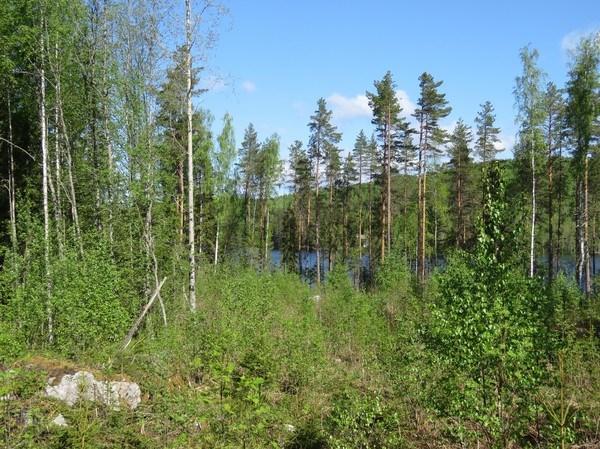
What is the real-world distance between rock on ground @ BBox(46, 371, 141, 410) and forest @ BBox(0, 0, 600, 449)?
196 mm

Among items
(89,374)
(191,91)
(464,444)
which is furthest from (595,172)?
(89,374)

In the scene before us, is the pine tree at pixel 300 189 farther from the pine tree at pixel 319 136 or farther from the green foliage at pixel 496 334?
the green foliage at pixel 496 334

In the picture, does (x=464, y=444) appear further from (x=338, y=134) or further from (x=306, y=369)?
(x=338, y=134)

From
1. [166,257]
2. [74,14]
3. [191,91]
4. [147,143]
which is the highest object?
[74,14]

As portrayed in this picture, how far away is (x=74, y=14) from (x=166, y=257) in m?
7.95

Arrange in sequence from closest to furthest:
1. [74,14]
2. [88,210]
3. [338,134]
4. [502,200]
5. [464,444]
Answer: [502,200] → [464,444] → [74,14] → [88,210] → [338,134]

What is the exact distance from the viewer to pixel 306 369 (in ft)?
29.0

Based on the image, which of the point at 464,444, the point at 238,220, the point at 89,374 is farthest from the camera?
the point at 238,220

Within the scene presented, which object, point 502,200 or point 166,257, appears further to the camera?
point 166,257

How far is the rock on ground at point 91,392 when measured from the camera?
630cm

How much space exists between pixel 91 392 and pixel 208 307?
6271mm

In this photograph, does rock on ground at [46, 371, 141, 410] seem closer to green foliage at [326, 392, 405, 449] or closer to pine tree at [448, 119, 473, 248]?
green foliage at [326, 392, 405, 449]

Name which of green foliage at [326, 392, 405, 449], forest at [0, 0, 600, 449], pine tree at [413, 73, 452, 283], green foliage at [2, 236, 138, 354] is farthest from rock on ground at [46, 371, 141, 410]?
pine tree at [413, 73, 452, 283]

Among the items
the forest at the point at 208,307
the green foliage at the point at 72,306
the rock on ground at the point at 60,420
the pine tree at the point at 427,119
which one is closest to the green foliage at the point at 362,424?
the forest at the point at 208,307
